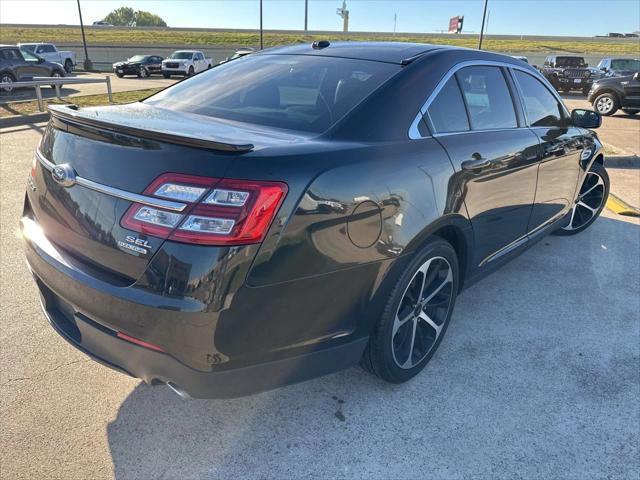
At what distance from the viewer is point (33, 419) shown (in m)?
2.30

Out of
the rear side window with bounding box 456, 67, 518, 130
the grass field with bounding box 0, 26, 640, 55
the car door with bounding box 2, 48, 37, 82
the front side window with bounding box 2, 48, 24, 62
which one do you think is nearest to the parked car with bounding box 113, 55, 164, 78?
the car door with bounding box 2, 48, 37, 82

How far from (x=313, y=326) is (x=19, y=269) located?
284 cm

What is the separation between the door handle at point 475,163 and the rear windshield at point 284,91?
2.04ft

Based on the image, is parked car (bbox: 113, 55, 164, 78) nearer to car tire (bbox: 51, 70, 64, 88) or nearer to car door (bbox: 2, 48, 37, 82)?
car tire (bbox: 51, 70, 64, 88)

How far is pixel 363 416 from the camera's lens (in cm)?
243

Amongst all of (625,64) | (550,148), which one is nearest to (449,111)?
(550,148)

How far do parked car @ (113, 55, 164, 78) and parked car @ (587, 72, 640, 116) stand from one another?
24.6 m

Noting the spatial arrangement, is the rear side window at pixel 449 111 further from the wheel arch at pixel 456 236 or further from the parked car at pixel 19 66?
the parked car at pixel 19 66

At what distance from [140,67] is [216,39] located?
24794 mm

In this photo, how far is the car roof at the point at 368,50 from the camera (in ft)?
9.12

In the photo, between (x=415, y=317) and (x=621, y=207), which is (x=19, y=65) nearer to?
(x=621, y=207)

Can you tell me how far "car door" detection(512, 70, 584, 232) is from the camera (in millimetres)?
3582

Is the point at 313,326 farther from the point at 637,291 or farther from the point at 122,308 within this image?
the point at 637,291

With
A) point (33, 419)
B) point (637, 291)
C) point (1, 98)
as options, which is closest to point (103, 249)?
point (33, 419)
